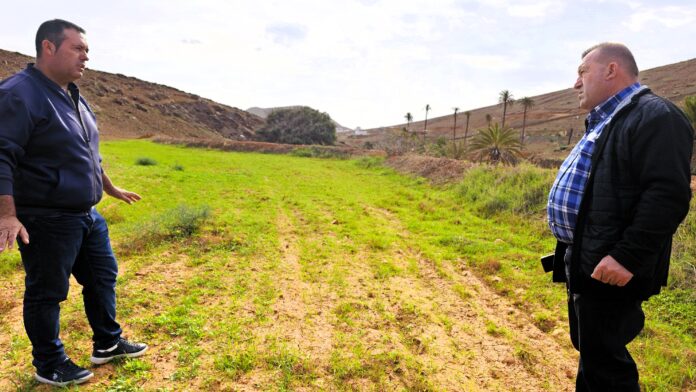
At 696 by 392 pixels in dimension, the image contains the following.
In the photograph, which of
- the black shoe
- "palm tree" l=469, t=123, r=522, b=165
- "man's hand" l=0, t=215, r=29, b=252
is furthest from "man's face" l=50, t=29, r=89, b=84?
"palm tree" l=469, t=123, r=522, b=165

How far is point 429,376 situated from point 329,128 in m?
42.9

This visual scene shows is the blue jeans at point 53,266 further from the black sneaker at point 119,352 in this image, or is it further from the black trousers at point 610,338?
the black trousers at point 610,338

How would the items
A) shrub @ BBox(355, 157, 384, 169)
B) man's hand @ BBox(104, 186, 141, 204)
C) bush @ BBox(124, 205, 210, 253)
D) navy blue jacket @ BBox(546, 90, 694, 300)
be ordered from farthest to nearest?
shrub @ BBox(355, 157, 384, 169), bush @ BBox(124, 205, 210, 253), man's hand @ BBox(104, 186, 141, 204), navy blue jacket @ BBox(546, 90, 694, 300)

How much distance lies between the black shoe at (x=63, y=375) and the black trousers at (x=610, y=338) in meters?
3.09

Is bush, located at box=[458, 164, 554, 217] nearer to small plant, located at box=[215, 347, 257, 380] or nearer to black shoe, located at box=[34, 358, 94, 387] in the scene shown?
small plant, located at box=[215, 347, 257, 380]

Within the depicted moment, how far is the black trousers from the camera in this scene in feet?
6.32

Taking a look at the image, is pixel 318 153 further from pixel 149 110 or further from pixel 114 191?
pixel 149 110

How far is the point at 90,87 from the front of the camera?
2023 inches

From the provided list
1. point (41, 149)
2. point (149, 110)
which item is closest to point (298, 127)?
point (149, 110)

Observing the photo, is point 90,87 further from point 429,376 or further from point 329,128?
point 429,376

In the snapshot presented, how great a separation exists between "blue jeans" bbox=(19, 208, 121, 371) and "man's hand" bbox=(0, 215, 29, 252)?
19cm

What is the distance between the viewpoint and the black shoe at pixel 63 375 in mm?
2514

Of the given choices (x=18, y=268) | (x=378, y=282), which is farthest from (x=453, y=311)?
(x=18, y=268)

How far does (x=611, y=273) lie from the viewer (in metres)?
1.80
